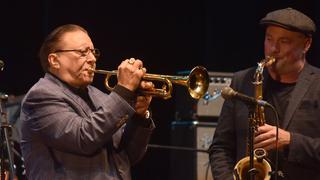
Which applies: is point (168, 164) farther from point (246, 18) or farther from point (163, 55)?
point (246, 18)

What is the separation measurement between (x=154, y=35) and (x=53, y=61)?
4041mm

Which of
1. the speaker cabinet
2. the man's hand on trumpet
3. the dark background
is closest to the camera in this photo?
the man's hand on trumpet

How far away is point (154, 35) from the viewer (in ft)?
25.9

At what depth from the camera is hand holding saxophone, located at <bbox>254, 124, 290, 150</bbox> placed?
3.94 m

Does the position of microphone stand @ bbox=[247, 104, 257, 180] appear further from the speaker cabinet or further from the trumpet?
the speaker cabinet

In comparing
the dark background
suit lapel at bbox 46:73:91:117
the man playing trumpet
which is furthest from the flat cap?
the dark background

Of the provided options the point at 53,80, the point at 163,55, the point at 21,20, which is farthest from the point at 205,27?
the point at 53,80

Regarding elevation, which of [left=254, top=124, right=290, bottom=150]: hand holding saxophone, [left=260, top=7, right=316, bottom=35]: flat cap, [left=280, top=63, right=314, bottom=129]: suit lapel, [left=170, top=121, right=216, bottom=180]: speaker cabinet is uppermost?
[left=260, top=7, right=316, bottom=35]: flat cap

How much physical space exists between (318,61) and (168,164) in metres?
2.09

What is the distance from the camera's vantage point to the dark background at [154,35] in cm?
739

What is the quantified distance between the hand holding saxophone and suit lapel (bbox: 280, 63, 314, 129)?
Answer: 0.11 metres

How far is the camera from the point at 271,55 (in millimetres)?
4211

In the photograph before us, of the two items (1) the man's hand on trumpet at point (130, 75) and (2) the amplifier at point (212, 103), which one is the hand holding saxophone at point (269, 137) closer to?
(1) the man's hand on trumpet at point (130, 75)

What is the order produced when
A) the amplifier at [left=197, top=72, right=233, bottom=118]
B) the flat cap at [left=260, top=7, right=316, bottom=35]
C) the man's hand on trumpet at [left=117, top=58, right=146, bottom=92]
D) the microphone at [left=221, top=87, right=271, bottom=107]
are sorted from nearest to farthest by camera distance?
the microphone at [left=221, top=87, right=271, bottom=107], the man's hand on trumpet at [left=117, top=58, right=146, bottom=92], the flat cap at [left=260, top=7, right=316, bottom=35], the amplifier at [left=197, top=72, right=233, bottom=118]
